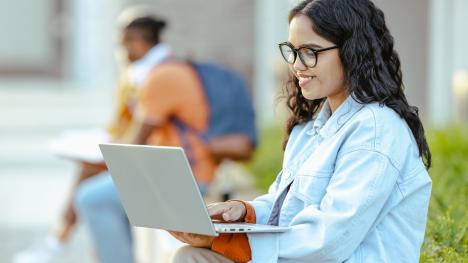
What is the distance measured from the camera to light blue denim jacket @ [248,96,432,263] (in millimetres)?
3113

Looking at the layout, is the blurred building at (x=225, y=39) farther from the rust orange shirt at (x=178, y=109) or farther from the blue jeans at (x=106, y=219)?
the blue jeans at (x=106, y=219)

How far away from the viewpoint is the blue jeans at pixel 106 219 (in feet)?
19.8

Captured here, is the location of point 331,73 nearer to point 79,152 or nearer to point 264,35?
point 79,152

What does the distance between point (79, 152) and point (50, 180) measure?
4973mm

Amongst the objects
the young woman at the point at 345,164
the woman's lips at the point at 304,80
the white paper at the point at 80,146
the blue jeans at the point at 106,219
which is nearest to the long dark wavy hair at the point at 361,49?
the young woman at the point at 345,164

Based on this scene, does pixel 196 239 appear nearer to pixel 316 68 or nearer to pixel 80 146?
pixel 316 68

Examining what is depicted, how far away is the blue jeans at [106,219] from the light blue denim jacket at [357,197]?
2.70m

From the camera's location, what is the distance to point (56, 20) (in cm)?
3362

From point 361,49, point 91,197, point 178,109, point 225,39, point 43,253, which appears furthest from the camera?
point 225,39

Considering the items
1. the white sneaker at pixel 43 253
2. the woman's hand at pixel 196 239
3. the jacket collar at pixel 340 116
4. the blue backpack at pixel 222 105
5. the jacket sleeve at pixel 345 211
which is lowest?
the white sneaker at pixel 43 253

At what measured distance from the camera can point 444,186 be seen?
17.2 ft

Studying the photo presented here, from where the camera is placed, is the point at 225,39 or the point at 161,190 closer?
the point at 161,190

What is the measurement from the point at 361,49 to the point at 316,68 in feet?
0.46

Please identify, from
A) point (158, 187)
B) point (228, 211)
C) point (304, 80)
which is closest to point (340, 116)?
point (304, 80)
